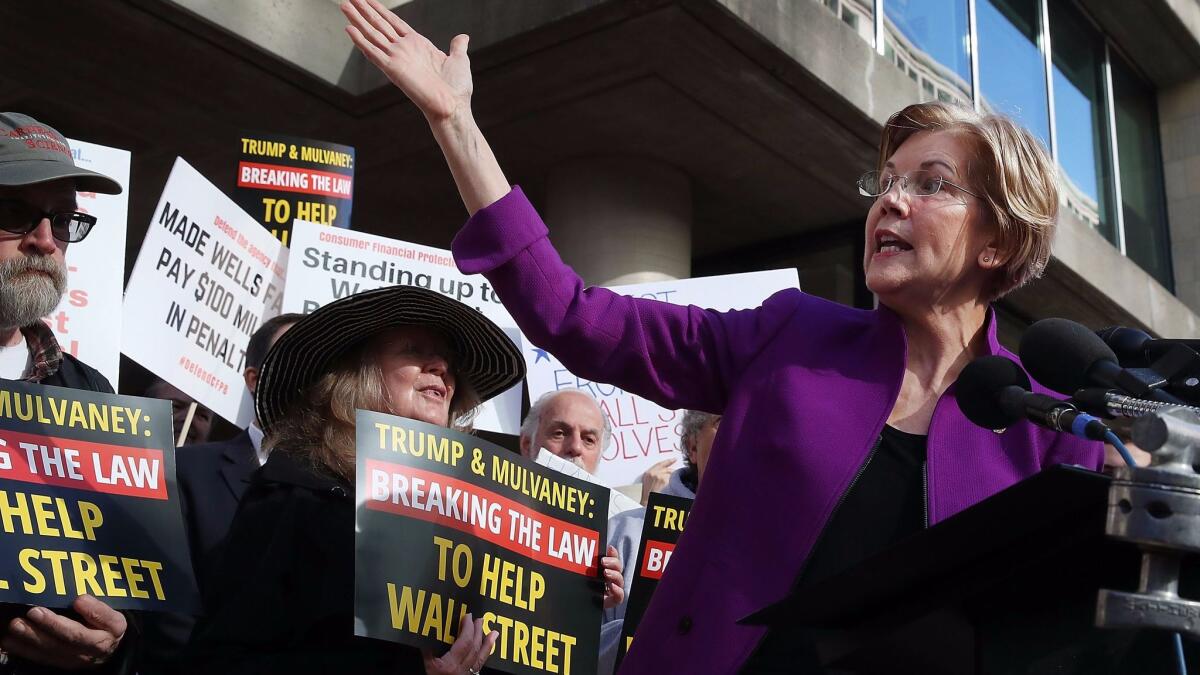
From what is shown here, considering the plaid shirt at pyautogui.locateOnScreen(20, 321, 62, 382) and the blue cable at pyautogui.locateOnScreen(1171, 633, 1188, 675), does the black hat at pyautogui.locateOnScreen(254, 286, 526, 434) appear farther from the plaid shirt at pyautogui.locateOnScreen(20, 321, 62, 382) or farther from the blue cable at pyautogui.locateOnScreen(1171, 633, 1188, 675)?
the blue cable at pyautogui.locateOnScreen(1171, 633, 1188, 675)

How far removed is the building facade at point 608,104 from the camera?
7590 mm

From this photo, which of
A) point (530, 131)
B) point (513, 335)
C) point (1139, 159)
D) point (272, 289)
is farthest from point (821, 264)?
point (1139, 159)

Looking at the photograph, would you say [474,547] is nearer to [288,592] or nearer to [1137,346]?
[288,592]

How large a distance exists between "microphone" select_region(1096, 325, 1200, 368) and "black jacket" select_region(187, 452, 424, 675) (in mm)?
1784

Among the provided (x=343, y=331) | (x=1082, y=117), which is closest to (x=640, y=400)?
(x=343, y=331)

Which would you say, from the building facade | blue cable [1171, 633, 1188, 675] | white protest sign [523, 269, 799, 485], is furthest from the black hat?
the building facade

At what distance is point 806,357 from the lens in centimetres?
230

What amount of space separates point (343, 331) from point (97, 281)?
1605 millimetres

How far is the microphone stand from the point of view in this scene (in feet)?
4.33

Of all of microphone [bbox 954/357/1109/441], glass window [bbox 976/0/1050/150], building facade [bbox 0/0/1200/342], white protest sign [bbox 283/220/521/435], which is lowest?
microphone [bbox 954/357/1109/441]

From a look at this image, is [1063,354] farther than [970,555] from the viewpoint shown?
Yes

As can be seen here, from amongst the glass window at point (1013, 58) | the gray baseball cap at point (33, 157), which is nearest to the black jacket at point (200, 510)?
the gray baseball cap at point (33, 157)

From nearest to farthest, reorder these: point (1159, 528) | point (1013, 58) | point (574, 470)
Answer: point (1159, 528)
point (574, 470)
point (1013, 58)

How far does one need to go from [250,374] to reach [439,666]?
91.4 inches
